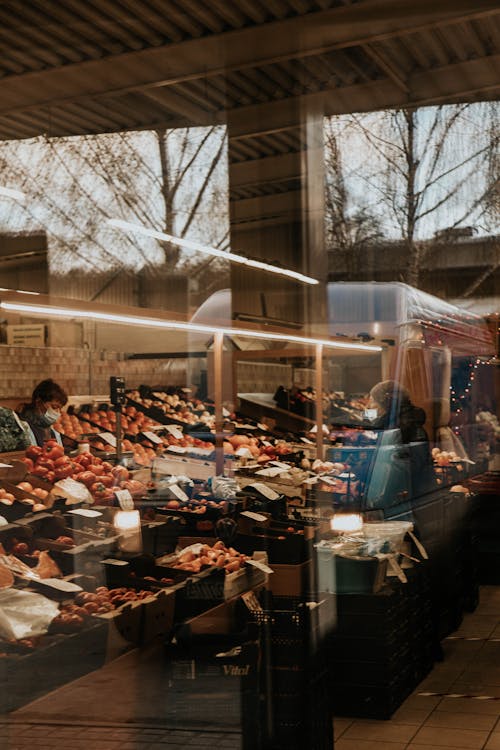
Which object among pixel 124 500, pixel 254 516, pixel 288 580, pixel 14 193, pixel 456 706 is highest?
pixel 14 193

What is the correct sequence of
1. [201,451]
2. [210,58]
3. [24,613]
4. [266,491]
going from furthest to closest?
[201,451], [210,58], [266,491], [24,613]

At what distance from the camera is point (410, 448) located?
13.3 ft

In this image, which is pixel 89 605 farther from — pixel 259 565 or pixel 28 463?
A: pixel 28 463

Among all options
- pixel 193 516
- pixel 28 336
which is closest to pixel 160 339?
pixel 28 336

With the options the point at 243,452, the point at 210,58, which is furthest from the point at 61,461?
the point at 210,58

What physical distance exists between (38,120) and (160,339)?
5.28 ft

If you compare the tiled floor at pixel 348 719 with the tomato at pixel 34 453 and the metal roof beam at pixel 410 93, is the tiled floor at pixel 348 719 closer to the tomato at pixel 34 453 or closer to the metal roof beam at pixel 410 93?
the tomato at pixel 34 453

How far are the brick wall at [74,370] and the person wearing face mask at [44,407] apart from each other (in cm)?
21

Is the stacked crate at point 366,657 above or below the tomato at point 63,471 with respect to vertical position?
below

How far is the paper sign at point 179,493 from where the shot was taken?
3324 mm

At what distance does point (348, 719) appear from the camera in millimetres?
3127

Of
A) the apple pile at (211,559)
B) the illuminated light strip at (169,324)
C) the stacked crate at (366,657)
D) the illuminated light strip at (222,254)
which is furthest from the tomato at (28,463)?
the illuminated light strip at (222,254)

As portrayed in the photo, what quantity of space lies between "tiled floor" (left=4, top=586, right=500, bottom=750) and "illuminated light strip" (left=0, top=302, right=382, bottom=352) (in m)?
1.12

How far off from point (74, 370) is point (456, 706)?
2.70m
